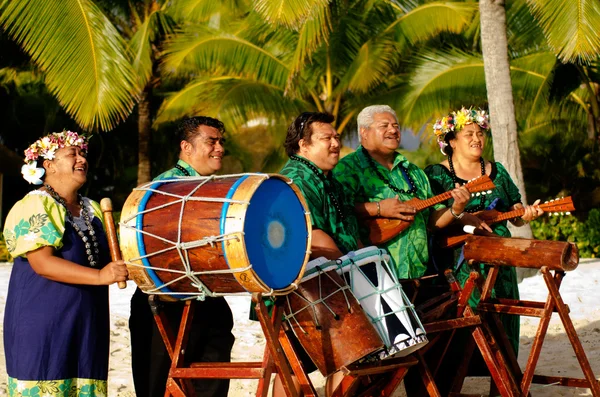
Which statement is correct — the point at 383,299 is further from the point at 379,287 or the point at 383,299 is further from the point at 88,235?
the point at 88,235

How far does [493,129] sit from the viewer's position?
10320 millimetres

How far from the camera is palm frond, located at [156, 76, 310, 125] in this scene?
50.0ft

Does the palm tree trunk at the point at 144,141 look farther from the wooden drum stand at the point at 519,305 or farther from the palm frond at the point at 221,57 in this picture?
the wooden drum stand at the point at 519,305

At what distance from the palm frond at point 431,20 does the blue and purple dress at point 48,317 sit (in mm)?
10629

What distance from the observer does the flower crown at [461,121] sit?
5668mm

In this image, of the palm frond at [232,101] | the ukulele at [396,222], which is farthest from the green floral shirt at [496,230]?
the palm frond at [232,101]

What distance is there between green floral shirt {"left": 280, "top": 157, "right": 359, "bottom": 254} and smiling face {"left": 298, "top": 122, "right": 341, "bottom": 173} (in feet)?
0.14

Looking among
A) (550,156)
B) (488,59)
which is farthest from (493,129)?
(550,156)

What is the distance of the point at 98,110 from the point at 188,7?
666 cm

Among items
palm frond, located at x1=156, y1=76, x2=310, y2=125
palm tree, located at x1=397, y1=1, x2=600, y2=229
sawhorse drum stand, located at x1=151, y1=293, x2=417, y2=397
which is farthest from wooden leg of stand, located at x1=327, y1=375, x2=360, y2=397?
palm frond, located at x1=156, y1=76, x2=310, y2=125

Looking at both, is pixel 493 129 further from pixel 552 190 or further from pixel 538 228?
pixel 552 190

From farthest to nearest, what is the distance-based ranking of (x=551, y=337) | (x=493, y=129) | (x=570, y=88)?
(x=570, y=88)
(x=493, y=129)
(x=551, y=337)

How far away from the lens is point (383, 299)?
4312 millimetres

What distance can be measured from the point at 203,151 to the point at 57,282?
1069mm
